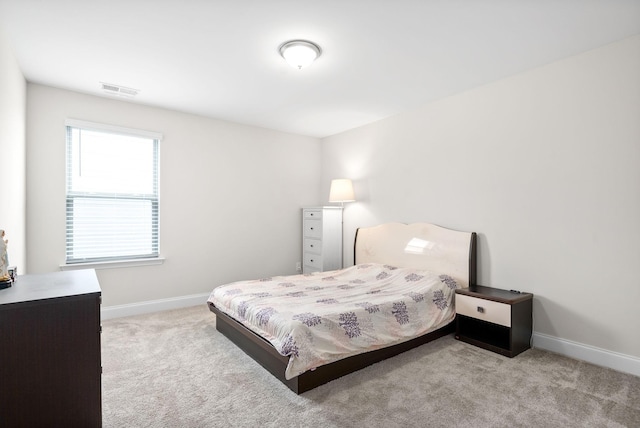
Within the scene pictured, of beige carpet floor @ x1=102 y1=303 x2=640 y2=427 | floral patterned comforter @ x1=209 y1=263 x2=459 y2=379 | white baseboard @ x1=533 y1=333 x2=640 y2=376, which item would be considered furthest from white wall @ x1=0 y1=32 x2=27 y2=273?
white baseboard @ x1=533 y1=333 x2=640 y2=376

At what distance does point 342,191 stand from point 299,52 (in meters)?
2.41

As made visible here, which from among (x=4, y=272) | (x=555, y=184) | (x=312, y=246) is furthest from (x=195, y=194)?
(x=555, y=184)

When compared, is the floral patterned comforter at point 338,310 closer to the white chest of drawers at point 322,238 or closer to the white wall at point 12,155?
the white chest of drawers at point 322,238

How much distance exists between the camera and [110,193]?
12.5 ft

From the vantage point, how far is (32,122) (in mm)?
3350

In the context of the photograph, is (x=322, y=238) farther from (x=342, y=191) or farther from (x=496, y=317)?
(x=496, y=317)

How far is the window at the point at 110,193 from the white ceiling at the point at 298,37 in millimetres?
551

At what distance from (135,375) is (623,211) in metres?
3.91

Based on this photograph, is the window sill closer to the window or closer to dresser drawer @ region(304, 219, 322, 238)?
the window

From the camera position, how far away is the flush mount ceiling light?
2.55 metres

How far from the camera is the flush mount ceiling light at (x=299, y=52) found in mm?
2551

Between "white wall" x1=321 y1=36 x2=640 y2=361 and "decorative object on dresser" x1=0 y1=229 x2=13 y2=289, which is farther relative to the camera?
"white wall" x1=321 y1=36 x2=640 y2=361

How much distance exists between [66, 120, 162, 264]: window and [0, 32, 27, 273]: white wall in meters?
0.43

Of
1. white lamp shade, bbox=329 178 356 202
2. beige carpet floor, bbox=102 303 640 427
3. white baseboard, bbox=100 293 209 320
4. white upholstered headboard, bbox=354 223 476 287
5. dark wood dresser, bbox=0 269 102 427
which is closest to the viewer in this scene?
dark wood dresser, bbox=0 269 102 427
